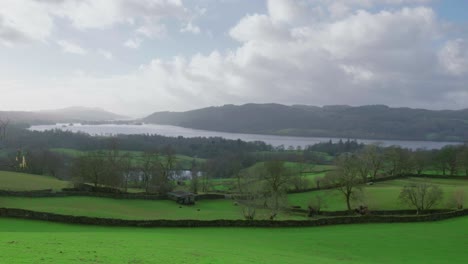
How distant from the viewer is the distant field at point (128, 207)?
4316 cm

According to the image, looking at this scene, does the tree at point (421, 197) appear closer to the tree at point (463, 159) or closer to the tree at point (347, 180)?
the tree at point (347, 180)

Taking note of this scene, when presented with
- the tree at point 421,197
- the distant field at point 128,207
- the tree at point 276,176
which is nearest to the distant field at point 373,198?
the tree at point 421,197

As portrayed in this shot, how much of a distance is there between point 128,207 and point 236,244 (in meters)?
29.9

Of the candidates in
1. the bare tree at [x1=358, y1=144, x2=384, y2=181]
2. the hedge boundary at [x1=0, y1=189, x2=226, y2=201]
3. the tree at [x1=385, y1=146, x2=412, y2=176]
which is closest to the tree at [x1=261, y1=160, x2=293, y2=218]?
the hedge boundary at [x1=0, y1=189, x2=226, y2=201]

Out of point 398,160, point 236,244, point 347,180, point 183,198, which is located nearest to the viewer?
point 236,244

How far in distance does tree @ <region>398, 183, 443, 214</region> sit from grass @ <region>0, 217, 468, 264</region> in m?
8.44

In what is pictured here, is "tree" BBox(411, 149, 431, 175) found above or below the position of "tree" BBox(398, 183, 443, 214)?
above

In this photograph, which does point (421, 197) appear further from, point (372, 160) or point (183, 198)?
point (183, 198)

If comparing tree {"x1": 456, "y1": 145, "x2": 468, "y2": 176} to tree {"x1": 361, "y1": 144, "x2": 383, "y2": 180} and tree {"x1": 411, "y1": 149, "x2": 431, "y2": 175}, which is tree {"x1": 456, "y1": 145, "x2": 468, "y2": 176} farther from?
tree {"x1": 361, "y1": 144, "x2": 383, "y2": 180}

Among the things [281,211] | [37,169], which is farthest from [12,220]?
[37,169]

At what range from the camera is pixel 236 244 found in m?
26.2

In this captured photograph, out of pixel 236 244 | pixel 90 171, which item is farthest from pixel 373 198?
pixel 90 171

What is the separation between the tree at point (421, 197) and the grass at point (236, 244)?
8.44 m

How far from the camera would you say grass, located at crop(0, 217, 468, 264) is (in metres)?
17.2
